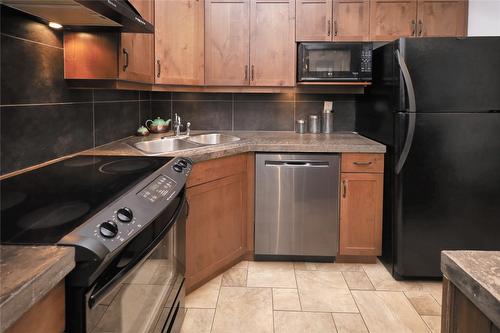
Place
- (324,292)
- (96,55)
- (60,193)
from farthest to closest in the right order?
(324,292) → (96,55) → (60,193)

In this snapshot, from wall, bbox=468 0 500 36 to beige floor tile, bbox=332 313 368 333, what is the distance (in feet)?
7.73

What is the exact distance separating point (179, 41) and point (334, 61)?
46.2 inches

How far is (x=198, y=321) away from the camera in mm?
2373

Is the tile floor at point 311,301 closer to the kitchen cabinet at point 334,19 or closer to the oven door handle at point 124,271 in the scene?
the oven door handle at point 124,271

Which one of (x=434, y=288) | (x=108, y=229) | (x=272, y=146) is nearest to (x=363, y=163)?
(x=272, y=146)

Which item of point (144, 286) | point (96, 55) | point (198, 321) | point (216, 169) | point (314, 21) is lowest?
point (198, 321)

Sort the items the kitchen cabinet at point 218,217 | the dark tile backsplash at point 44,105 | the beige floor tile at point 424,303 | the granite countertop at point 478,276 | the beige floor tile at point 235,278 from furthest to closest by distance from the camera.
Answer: the beige floor tile at point 235,278, the kitchen cabinet at point 218,217, the beige floor tile at point 424,303, the dark tile backsplash at point 44,105, the granite countertop at point 478,276

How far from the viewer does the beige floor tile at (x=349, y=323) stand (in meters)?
2.28

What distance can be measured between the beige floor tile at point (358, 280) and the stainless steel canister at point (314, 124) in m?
1.27

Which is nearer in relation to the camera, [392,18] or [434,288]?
[434,288]

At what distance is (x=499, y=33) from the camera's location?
127 inches

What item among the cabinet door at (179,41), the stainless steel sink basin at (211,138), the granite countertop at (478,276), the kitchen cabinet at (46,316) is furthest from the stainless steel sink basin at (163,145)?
the granite countertop at (478,276)

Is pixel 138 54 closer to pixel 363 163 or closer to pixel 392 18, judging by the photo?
pixel 363 163

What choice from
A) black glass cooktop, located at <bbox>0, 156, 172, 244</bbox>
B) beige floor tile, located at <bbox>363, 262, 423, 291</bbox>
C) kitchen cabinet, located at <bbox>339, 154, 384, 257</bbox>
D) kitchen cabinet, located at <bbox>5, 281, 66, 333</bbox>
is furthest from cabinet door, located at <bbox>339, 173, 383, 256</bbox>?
kitchen cabinet, located at <bbox>5, 281, 66, 333</bbox>
